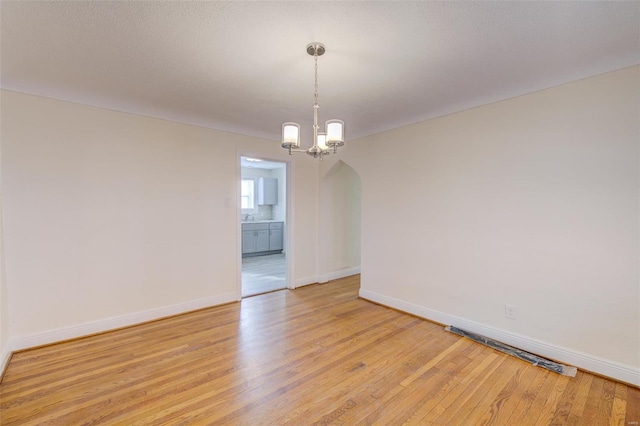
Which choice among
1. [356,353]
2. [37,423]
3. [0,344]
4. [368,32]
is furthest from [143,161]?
[356,353]

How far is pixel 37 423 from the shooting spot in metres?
1.68

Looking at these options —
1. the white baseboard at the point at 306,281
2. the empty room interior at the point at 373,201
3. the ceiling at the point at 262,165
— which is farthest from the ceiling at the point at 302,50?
the ceiling at the point at 262,165

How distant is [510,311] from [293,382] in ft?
7.03

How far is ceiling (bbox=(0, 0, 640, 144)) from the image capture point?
157cm

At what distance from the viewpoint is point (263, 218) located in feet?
27.0

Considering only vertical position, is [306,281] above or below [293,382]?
above

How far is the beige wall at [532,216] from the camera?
2.09 metres

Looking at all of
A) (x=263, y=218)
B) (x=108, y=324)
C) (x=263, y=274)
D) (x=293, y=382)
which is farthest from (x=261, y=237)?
(x=293, y=382)

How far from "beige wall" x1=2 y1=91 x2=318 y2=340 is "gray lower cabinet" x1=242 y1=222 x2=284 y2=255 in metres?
3.16

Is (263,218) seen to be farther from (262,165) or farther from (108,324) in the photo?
(108,324)

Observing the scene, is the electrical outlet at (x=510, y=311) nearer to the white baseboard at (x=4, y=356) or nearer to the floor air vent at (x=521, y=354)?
the floor air vent at (x=521, y=354)

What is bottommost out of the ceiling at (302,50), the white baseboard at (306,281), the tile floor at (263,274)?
the tile floor at (263,274)

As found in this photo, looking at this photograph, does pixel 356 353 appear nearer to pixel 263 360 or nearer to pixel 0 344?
pixel 263 360

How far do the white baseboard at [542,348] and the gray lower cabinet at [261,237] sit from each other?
4.52m
